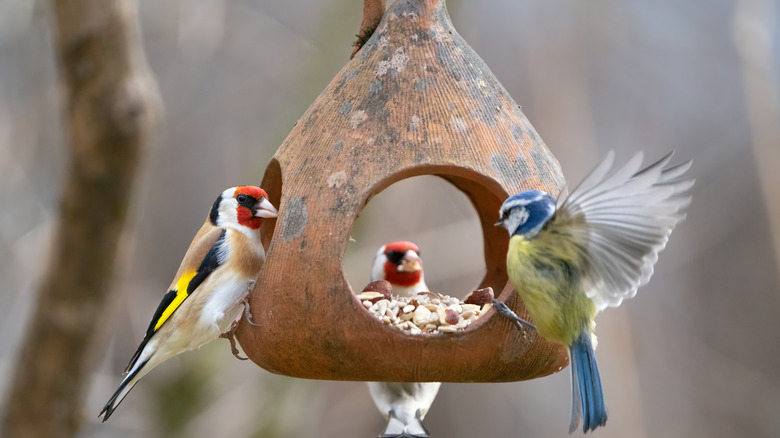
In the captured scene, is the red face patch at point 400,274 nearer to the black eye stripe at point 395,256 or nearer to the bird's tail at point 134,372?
the black eye stripe at point 395,256

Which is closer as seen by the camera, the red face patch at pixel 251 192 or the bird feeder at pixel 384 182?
the bird feeder at pixel 384 182

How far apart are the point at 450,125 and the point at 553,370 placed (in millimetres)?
1080

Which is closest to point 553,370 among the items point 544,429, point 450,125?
point 450,125

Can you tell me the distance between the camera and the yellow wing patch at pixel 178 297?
3.79 metres

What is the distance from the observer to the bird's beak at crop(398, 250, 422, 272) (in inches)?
193

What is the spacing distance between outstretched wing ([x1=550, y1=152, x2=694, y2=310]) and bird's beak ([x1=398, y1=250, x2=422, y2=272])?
5.58ft

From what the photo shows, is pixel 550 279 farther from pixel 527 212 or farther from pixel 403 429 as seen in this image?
pixel 403 429

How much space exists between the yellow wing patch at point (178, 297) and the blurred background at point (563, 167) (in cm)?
331

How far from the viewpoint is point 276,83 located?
27.9 feet

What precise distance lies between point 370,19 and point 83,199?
150cm

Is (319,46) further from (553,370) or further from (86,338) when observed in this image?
(553,370)

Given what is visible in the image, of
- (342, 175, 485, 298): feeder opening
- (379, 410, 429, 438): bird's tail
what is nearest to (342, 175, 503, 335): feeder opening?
(342, 175, 485, 298): feeder opening

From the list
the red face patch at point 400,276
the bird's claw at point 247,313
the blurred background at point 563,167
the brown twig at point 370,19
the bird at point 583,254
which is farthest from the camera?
the blurred background at point 563,167

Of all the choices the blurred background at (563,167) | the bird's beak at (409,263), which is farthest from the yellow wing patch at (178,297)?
the blurred background at (563,167)
